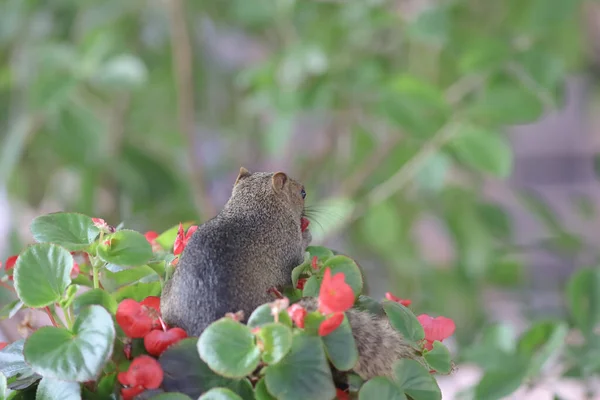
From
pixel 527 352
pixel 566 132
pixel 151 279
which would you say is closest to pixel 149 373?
pixel 151 279

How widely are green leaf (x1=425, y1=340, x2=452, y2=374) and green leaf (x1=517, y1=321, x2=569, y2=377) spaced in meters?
0.29

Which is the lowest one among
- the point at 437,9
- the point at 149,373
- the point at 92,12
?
the point at 149,373

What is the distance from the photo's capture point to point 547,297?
2490 mm

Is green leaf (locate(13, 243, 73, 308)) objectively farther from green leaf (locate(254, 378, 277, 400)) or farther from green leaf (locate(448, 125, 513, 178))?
green leaf (locate(448, 125, 513, 178))

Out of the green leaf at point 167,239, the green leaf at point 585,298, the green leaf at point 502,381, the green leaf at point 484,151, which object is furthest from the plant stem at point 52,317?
the green leaf at point 484,151

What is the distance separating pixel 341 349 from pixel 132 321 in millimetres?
105

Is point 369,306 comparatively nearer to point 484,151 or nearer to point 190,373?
point 190,373

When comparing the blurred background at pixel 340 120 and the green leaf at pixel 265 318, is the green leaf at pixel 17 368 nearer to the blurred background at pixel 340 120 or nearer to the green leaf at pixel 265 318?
the green leaf at pixel 265 318

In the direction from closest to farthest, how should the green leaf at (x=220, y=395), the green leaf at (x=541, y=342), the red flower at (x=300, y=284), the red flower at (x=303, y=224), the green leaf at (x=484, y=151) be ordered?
the green leaf at (x=220, y=395) → the red flower at (x=300, y=284) → the red flower at (x=303, y=224) → the green leaf at (x=541, y=342) → the green leaf at (x=484, y=151)

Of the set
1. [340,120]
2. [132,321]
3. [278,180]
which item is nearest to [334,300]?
[132,321]

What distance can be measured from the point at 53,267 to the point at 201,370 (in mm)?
96

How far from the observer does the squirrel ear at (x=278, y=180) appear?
50cm

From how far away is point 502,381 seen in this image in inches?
24.2

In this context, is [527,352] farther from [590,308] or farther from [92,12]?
[92,12]
